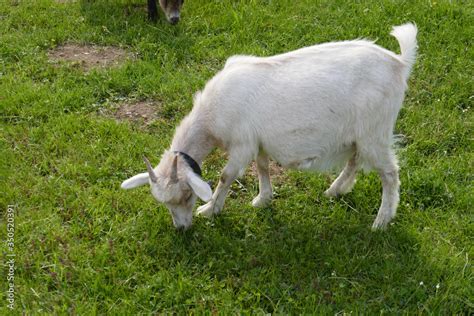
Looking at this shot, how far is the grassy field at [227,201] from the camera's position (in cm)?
387

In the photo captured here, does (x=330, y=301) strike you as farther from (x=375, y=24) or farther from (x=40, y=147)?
(x=375, y=24)

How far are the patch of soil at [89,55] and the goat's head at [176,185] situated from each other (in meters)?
2.65

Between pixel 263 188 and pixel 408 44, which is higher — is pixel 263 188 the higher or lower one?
the lower one

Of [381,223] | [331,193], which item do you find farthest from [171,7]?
[381,223]

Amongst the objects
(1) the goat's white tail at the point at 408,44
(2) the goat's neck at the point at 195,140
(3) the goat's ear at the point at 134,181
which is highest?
(1) the goat's white tail at the point at 408,44

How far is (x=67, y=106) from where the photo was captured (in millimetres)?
5762

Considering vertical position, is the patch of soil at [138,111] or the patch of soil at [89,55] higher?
the patch of soil at [89,55]

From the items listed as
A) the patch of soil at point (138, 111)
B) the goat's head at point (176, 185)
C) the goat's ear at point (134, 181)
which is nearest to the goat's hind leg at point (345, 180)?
the goat's head at point (176, 185)

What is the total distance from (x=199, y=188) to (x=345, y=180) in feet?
4.63

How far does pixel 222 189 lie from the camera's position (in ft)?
14.7

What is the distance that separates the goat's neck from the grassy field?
0.59 metres

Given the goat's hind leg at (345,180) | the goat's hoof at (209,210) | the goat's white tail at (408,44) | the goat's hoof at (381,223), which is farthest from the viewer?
the goat's hind leg at (345,180)

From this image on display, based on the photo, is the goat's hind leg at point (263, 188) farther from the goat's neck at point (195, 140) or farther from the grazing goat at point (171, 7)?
the grazing goat at point (171, 7)

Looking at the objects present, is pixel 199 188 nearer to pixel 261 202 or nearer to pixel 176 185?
pixel 176 185
